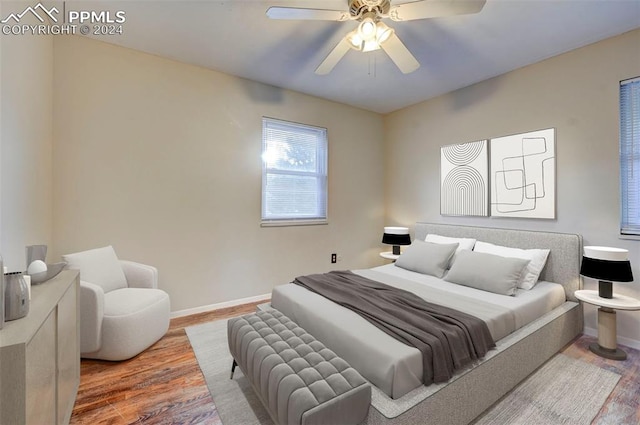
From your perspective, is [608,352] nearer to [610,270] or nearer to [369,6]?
[610,270]

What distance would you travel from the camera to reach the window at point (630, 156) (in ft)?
7.99

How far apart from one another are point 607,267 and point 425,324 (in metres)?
1.79

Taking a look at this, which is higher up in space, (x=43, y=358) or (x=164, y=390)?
(x=43, y=358)

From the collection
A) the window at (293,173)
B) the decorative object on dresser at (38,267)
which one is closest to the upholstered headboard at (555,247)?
the window at (293,173)

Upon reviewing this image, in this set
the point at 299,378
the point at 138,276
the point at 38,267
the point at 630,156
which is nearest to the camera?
the point at 299,378

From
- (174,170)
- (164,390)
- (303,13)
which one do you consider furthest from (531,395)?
(174,170)

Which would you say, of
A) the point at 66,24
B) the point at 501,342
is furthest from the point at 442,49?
the point at 66,24

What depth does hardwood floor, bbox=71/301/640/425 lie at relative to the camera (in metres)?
1.69

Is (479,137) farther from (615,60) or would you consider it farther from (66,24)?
(66,24)

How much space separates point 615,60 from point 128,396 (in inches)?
191

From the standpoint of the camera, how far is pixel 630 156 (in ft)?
8.11

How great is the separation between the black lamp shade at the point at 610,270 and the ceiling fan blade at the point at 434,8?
88.6 inches

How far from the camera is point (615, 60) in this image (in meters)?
2.53

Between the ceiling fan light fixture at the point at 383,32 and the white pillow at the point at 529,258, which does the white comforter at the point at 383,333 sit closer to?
the white pillow at the point at 529,258
